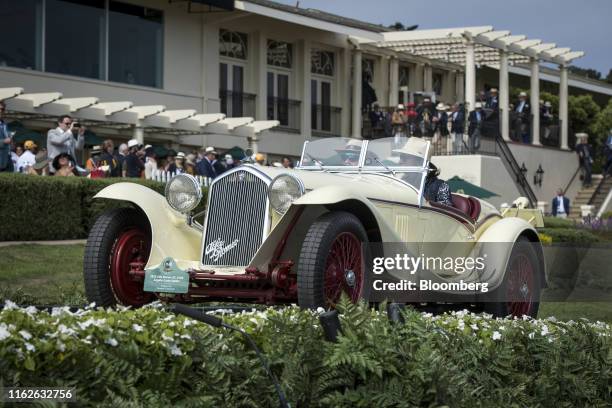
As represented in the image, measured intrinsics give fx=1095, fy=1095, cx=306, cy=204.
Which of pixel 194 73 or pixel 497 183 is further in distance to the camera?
pixel 497 183

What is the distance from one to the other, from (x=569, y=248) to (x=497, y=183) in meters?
19.4

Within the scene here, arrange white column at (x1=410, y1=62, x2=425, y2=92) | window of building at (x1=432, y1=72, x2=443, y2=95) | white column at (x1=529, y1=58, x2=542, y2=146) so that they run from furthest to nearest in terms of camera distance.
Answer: window of building at (x1=432, y1=72, x2=443, y2=95)
white column at (x1=410, y1=62, x2=425, y2=92)
white column at (x1=529, y1=58, x2=542, y2=146)

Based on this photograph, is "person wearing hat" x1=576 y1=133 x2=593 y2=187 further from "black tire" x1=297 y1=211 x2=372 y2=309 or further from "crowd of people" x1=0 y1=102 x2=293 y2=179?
"black tire" x1=297 y1=211 x2=372 y2=309

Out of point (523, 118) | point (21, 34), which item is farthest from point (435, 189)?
point (523, 118)

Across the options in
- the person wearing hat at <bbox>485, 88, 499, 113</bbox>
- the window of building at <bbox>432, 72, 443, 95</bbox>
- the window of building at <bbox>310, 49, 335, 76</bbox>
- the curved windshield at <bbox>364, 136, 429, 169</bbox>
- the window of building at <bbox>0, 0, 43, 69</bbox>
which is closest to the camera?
the curved windshield at <bbox>364, 136, 429, 169</bbox>

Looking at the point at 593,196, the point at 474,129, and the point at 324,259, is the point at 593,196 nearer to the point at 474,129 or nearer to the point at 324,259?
the point at 474,129

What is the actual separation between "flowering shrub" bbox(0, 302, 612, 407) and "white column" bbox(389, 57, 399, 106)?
29731 mm

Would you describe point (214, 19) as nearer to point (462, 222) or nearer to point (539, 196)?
point (539, 196)

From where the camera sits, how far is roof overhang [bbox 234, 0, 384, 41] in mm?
29156

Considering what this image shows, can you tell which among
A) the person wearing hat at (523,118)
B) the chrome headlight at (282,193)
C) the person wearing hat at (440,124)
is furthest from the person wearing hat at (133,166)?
the person wearing hat at (523,118)

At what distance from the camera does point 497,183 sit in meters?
31.5

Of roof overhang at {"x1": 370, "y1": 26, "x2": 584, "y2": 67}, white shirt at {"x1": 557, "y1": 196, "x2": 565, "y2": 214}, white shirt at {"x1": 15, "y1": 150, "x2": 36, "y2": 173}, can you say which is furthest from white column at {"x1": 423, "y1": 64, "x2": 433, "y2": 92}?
white shirt at {"x1": 15, "y1": 150, "x2": 36, "y2": 173}

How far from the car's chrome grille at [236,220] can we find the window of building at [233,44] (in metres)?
22.1

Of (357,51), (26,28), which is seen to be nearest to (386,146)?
(26,28)
